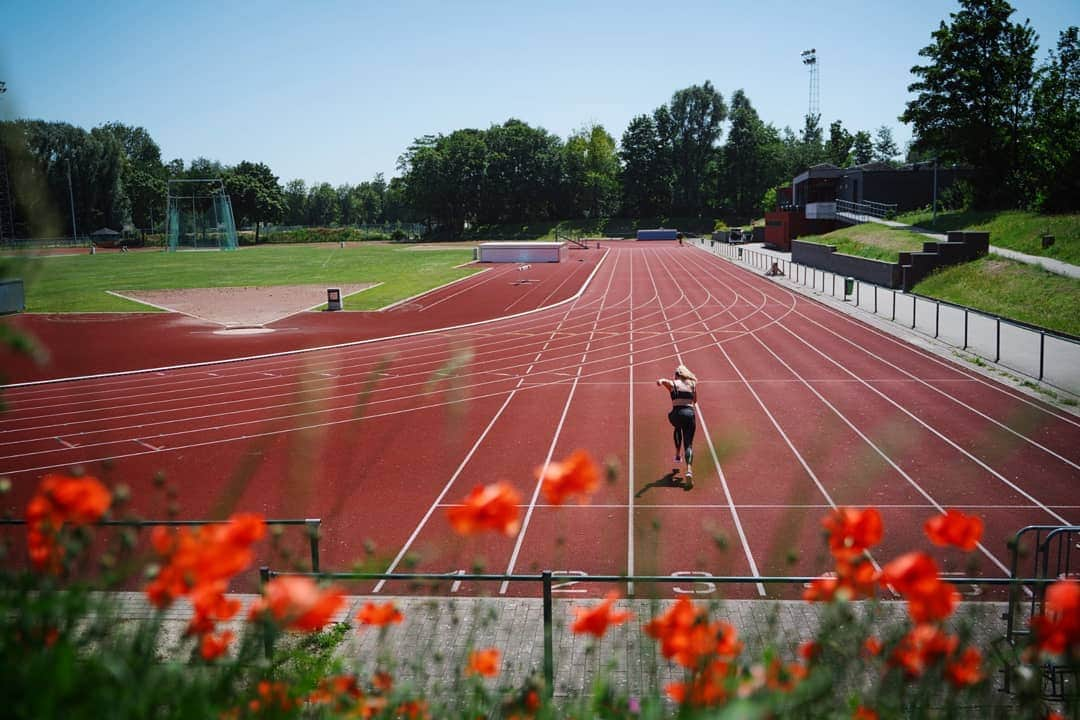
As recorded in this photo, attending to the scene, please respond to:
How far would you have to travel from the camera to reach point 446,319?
2969 cm

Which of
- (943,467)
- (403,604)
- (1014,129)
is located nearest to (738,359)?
(943,467)

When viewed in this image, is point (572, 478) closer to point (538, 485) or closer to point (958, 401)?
point (538, 485)

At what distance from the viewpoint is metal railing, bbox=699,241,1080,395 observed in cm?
1855

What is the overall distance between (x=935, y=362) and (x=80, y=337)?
25158 millimetres

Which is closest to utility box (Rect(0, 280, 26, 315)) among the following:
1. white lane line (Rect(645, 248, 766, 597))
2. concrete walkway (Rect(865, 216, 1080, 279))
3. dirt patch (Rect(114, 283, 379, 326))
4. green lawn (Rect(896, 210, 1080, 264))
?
dirt patch (Rect(114, 283, 379, 326))

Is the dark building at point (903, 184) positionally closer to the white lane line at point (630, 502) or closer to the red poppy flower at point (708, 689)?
the white lane line at point (630, 502)

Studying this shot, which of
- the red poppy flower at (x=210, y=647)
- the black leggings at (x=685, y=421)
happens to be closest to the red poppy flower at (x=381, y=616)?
the red poppy flower at (x=210, y=647)

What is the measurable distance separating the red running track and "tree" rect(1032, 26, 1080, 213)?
58.8 feet

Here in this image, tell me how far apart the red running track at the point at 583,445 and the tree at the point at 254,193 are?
87.4m

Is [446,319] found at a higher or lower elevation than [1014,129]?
lower

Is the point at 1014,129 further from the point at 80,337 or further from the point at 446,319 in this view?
the point at 80,337

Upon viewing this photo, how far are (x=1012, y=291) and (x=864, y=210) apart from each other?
31945 millimetres

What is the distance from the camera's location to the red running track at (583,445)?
396 inches

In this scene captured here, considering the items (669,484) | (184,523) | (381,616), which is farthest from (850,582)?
(669,484)
